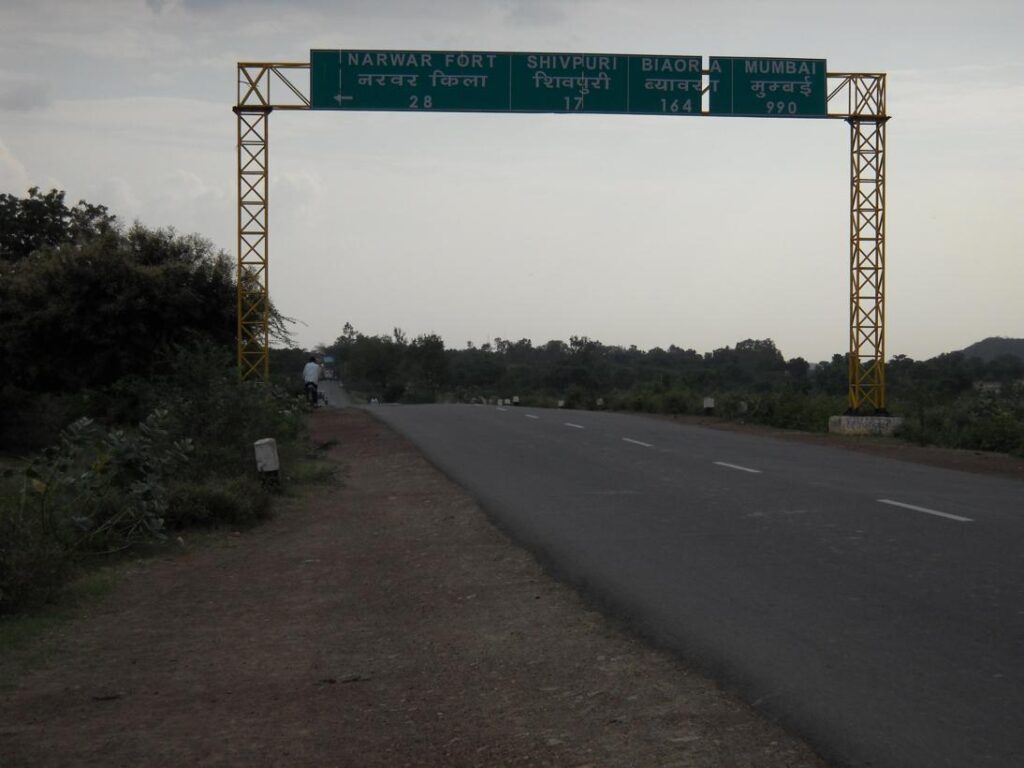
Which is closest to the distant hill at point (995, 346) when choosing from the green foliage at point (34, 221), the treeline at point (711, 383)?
the treeline at point (711, 383)

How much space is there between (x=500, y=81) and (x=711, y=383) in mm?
42689

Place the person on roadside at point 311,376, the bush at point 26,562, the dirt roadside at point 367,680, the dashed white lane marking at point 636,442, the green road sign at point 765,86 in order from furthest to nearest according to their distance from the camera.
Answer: the person on roadside at point 311,376, the green road sign at point 765,86, the dashed white lane marking at point 636,442, the bush at point 26,562, the dirt roadside at point 367,680

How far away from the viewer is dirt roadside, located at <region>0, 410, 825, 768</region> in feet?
19.4

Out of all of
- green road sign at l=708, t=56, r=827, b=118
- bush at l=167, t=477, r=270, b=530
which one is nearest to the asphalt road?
bush at l=167, t=477, r=270, b=530

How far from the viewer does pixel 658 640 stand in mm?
7797

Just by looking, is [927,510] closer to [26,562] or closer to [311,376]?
[26,562]

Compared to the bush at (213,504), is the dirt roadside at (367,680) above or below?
below

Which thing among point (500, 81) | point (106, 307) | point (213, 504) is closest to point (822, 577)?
point (213, 504)

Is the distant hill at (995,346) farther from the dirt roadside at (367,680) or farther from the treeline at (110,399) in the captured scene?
the dirt roadside at (367,680)

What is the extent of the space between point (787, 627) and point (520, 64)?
72.8 ft

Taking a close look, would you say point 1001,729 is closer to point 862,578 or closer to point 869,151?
point 862,578

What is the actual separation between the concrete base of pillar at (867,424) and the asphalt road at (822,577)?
9.09 m

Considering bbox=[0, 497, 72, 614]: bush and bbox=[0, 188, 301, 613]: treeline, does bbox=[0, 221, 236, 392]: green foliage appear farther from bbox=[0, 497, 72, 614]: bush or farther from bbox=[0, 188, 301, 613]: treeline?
bbox=[0, 497, 72, 614]: bush

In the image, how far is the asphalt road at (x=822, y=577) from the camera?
610 centimetres
